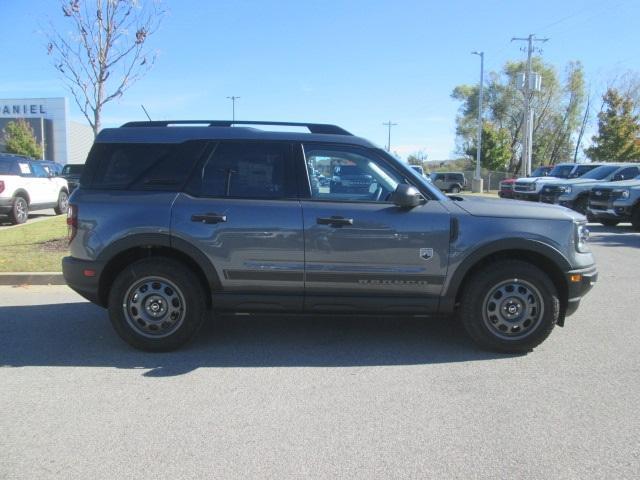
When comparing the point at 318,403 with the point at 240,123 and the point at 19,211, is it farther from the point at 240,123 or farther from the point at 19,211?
the point at 19,211

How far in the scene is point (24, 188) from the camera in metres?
14.5

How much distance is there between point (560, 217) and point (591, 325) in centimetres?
168

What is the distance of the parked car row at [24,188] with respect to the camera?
547 inches

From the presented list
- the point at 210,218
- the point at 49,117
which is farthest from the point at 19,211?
the point at 49,117

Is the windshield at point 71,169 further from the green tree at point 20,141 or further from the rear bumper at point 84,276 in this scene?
the green tree at point 20,141

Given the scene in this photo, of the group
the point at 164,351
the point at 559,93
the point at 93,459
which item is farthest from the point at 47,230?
the point at 559,93

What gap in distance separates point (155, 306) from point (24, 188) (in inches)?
458

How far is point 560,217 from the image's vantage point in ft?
16.0

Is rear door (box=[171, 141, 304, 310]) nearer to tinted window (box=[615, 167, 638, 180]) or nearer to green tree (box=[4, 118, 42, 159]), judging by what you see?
tinted window (box=[615, 167, 638, 180])

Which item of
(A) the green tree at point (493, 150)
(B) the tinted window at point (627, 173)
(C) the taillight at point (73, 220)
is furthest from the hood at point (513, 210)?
(A) the green tree at point (493, 150)

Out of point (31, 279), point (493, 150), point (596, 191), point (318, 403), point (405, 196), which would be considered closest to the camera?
point (318, 403)

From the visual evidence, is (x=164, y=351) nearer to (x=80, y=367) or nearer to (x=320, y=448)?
(x=80, y=367)

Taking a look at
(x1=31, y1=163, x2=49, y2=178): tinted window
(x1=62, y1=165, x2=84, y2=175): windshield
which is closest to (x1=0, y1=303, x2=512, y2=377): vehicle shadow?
(x1=31, y1=163, x2=49, y2=178): tinted window

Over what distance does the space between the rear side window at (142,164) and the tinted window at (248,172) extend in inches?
7.8
